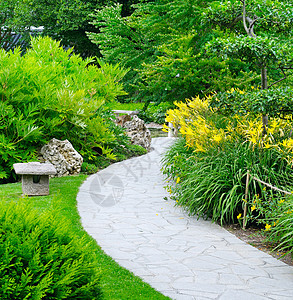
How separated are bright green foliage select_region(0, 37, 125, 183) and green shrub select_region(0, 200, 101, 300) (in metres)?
6.03

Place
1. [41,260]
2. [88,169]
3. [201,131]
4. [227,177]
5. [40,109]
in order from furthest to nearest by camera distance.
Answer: [88,169] < [40,109] < [201,131] < [227,177] < [41,260]

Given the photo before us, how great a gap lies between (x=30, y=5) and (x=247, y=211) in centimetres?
2855

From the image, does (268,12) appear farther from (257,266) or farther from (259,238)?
(257,266)

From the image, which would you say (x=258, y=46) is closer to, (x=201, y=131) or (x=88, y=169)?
(x=201, y=131)

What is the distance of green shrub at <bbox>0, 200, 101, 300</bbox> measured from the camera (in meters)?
2.62

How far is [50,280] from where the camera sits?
2.70 m

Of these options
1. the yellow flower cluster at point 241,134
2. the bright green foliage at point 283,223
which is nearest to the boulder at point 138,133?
the yellow flower cluster at point 241,134

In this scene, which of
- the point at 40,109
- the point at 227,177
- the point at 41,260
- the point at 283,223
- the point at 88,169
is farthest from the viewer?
the point at 88,169

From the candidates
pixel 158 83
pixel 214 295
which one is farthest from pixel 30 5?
pixel 214 295

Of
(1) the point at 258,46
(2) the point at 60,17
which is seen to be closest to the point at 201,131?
(1) the point at 258,46

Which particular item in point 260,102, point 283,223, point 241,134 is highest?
point 260,102

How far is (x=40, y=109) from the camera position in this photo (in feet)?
30.8

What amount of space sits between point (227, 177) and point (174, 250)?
1730mm

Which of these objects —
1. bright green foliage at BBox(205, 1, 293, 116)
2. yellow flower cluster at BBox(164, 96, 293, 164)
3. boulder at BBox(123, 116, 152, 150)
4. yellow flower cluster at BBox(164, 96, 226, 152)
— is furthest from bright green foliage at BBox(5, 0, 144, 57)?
yellow flower cluster at BBox(164, 96, 293, 164)
